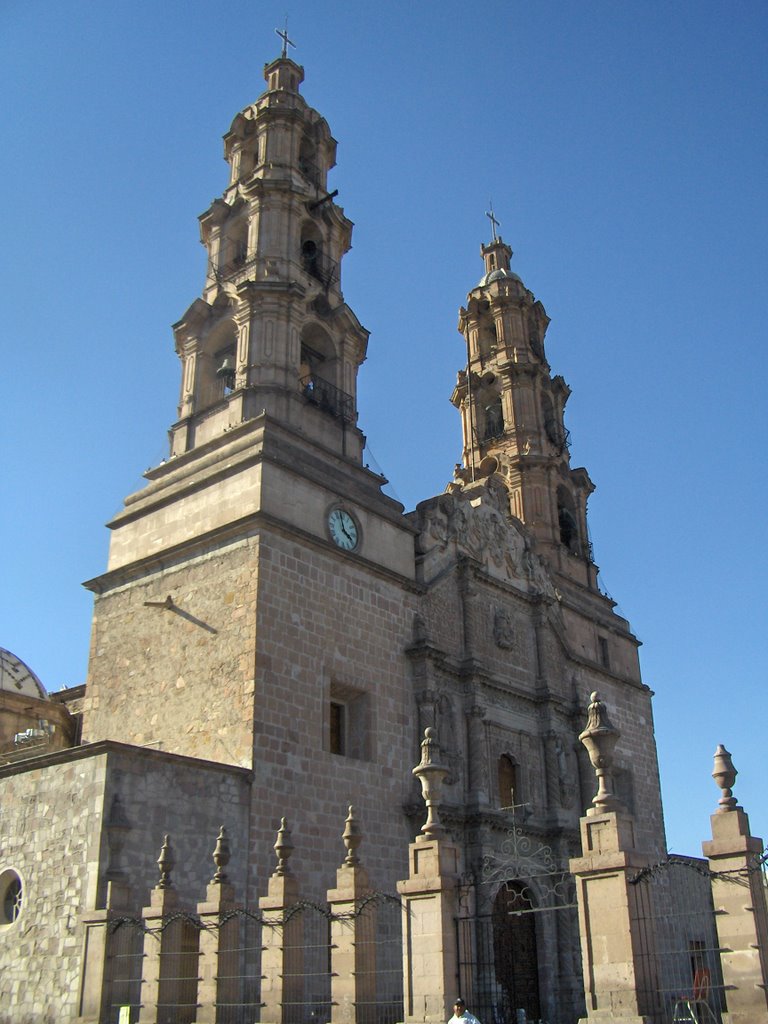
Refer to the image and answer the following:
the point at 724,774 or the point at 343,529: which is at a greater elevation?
the point at 343,529

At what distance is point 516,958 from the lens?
23.1m

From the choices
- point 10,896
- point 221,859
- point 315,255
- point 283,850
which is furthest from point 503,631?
point 10,896

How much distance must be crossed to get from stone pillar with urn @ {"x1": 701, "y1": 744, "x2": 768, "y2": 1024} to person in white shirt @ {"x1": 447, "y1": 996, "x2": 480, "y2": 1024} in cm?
264

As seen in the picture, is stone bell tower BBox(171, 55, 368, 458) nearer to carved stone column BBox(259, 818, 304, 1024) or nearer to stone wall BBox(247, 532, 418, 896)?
stone wall BBox(247, 532, 418, 896)

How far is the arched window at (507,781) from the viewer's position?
81.7 feet

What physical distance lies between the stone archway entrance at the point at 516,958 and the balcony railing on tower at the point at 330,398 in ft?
39.9

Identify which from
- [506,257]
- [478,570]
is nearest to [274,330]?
→ [478,570]

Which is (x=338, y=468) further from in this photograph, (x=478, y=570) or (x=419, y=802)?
(x=419, y=802)

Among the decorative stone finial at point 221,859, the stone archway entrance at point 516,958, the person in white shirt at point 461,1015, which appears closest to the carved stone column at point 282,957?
the decorative stone finial at point 221,859

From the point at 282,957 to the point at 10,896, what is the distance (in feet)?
24.4

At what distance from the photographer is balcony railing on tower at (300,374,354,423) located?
2588 cm

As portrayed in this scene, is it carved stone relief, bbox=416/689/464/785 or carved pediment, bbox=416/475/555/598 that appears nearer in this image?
carved stone relief, bbox=416/689/464/785

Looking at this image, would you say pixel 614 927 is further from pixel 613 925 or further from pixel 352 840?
pixel 352 840

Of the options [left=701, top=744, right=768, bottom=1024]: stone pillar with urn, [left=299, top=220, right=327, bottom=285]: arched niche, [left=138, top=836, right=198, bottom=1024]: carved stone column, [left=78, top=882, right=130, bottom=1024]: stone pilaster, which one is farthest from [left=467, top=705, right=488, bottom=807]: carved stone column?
[left=299, top=220, right=327, bottom=285]: arched niche
